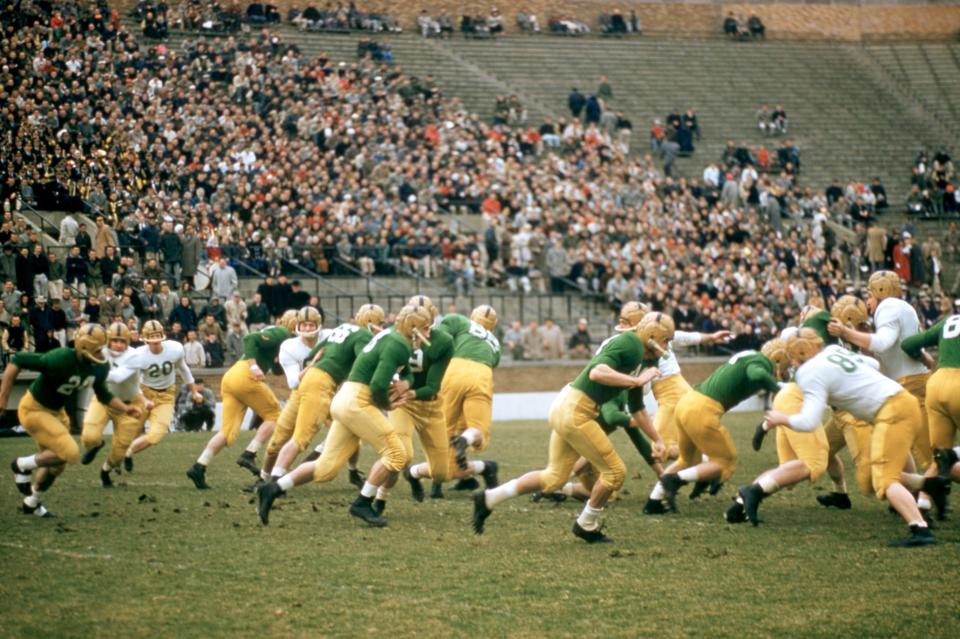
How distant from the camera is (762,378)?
1082cm

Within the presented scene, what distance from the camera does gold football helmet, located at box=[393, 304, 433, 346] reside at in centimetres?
1095

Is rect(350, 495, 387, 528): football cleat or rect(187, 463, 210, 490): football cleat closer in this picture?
rect(350, 495, 387, 528): football cleat

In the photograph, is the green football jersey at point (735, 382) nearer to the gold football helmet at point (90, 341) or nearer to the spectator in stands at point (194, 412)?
the gold football helmet at point (90, 341)

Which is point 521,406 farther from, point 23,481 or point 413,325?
point 413,325

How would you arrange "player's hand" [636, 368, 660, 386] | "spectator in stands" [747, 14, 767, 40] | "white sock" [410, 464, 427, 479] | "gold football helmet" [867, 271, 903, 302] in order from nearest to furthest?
"player's hand" [636, 368, 660, 386] < "gold football helmet" [867, 271, 903, 302] < "white sock" [410, 464, 427, 479] < "spectator in stands" [747, 14, 767, 40]

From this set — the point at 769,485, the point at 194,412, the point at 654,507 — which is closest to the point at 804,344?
the point at 769,485

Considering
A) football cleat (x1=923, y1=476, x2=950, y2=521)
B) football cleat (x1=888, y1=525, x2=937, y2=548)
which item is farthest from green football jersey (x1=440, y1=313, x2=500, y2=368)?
football cleat (x1=888, y1=525, x2=937, y2=548)

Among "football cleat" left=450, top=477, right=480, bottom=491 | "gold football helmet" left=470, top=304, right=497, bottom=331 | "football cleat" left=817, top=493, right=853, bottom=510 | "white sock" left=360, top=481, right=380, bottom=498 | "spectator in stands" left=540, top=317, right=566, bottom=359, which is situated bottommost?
"spectator in stands" left=540, top=317, right=566, bottom=359

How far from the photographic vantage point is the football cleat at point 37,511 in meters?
11.4

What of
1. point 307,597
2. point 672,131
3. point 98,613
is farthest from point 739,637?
point 672,131

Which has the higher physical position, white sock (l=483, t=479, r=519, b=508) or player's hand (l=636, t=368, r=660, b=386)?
player's hand (l=636, t=368, r=660, b=386)

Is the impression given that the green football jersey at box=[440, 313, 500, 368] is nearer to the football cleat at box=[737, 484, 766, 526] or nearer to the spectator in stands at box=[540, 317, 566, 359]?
the football cleat at box=[737, 484, 766, 526]

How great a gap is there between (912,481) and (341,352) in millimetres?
5143

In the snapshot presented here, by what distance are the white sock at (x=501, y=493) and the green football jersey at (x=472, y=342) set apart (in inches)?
135
